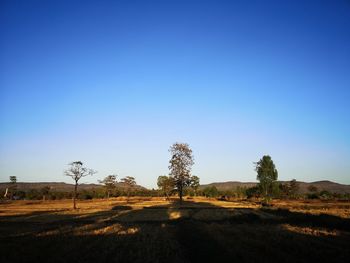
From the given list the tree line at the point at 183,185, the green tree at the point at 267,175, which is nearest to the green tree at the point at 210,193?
the tree line at the point at 183,185

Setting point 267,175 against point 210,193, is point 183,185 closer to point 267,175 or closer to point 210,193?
point 267,175

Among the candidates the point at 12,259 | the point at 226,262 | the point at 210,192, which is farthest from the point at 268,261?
the point at 210,192

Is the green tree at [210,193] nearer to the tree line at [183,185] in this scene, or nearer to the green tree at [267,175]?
the tree line at [183,185]

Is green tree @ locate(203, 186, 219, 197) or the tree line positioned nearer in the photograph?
the tree line

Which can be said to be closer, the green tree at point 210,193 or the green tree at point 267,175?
the green tree at point 267,175

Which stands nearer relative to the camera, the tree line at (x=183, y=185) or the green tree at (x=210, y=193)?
the tree line at (x=183, y=185)

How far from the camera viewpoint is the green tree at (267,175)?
104m

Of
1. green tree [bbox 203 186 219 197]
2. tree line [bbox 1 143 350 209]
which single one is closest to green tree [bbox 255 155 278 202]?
tree line [bbox 1 143 350 209]

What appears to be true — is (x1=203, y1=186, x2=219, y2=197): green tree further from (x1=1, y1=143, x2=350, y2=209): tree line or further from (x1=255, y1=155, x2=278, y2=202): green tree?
(x1=255, y1=155, x2=278, y2=202): green tree

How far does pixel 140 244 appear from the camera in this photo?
20.2 m

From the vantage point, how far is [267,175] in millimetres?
103938

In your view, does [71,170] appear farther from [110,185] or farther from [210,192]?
[210,192]

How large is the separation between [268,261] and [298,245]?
197 inches

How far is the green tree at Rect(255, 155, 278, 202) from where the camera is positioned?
10375cm
